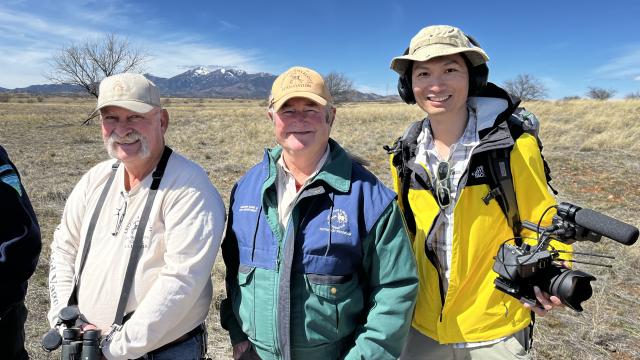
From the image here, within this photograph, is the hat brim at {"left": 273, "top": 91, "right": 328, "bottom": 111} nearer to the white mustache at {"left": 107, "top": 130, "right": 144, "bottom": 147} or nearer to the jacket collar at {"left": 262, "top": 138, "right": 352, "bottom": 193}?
the jacket collar at {"left": 262, "top": 138, "right": 352, "bottom": 193}

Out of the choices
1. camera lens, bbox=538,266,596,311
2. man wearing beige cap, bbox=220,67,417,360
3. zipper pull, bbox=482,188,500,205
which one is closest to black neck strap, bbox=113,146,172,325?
man wearing beige cap, bbox=220,67,417,360

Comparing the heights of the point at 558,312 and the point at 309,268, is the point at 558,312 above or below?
below

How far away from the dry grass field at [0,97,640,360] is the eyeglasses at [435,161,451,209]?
8.86 ft

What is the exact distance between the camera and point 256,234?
210 cm

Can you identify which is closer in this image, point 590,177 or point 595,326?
point 595,326

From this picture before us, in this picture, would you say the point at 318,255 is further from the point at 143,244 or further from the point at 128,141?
the point at 128,141

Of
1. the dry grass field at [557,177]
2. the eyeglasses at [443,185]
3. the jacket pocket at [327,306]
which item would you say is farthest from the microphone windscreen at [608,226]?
the dry grass field at [557,177]

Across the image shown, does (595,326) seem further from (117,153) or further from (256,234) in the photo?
(117,153)

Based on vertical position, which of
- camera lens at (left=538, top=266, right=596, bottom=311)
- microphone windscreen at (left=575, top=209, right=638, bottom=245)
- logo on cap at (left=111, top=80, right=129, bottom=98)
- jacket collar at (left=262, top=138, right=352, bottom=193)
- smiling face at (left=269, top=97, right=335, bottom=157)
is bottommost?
camera lens at (left=538, top=266, right=596, bottom=311)

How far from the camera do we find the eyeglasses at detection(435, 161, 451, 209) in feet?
7.36

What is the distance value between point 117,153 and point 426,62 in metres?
1.67

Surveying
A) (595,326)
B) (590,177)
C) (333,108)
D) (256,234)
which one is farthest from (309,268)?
(590,177)

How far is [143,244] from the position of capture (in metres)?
2.12

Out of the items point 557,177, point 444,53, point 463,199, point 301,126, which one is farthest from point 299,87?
point 557,177
